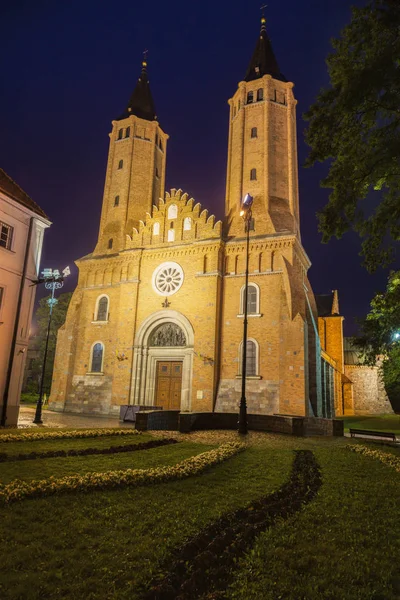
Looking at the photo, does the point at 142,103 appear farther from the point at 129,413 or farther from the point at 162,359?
the point at 129,413

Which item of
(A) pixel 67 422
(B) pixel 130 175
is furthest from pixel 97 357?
(B) pixel 130 175

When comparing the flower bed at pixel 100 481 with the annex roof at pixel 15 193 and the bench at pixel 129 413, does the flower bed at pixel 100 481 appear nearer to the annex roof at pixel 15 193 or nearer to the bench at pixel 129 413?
the bench at pixel 129 413

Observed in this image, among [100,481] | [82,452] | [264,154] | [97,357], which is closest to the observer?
[100,481]

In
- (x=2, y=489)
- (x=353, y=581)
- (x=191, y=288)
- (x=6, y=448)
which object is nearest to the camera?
(x=353, y=581)

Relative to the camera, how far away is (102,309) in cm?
3116

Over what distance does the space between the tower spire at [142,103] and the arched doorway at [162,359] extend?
Result: 19504mm

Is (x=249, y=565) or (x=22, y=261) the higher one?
(x=22, y=261)

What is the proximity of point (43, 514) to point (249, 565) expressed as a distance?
9.77 feet

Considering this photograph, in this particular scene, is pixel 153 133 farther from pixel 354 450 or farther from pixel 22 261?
pixel 354 450

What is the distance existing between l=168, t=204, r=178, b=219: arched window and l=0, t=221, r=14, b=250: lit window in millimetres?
13882

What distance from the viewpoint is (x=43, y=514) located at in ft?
18.0

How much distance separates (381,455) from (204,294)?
16897mm

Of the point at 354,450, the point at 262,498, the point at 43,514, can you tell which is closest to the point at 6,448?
the point at 43,514

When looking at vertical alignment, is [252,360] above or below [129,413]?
above
